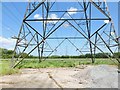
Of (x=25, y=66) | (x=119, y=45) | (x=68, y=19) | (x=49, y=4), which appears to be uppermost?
(x=49, y=4)

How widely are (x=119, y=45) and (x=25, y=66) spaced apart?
7.52 metres

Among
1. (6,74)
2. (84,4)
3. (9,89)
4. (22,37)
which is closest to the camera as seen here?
(9,89)

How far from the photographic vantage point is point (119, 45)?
1548 cm

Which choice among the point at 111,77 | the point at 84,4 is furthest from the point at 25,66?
the point at 111,77

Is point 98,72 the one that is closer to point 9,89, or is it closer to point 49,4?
point 9,89

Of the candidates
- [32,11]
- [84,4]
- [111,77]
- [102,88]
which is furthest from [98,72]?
[84,4]

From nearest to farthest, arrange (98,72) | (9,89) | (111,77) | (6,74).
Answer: (9,89), (111,77), (98,72), (6,74)

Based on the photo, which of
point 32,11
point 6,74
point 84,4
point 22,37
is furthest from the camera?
point 84,4

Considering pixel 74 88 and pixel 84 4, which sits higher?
pixel 84 4

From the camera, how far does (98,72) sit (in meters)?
12.5

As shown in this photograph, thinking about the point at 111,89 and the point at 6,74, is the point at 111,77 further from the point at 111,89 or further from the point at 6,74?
the point at 6,74

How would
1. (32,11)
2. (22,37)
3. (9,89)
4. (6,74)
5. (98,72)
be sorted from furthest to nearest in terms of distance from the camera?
(22,37) < (32,11) < (6,74) < (98,72) < (9,89)

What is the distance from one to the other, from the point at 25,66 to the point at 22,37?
361cm

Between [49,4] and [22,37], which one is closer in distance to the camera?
[22,37]
